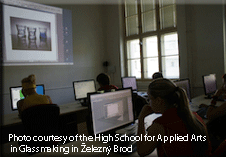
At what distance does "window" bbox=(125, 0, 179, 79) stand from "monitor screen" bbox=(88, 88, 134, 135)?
332 cm

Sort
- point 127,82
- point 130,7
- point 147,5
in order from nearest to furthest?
point 127,82 < point 147,5 < point 130,7

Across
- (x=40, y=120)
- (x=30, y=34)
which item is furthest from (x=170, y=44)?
(x=40, y=120)

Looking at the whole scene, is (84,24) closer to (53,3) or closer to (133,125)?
(53,3)

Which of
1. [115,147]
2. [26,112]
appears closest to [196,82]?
[115,147]

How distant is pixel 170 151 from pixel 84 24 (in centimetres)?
516

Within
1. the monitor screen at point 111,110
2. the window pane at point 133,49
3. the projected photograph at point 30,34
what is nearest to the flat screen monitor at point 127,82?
the window pane at point 133,49

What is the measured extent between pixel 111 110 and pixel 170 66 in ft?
12.0

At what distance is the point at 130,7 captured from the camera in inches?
215

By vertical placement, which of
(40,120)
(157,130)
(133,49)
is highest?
(133,49)

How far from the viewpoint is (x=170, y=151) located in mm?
944

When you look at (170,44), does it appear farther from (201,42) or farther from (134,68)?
(134,68)

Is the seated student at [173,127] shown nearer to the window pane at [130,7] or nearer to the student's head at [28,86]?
the student's head at [28,86]

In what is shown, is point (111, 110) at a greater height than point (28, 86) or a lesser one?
lesser

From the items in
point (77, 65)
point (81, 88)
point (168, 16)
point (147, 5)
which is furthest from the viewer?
point (77, 65)
